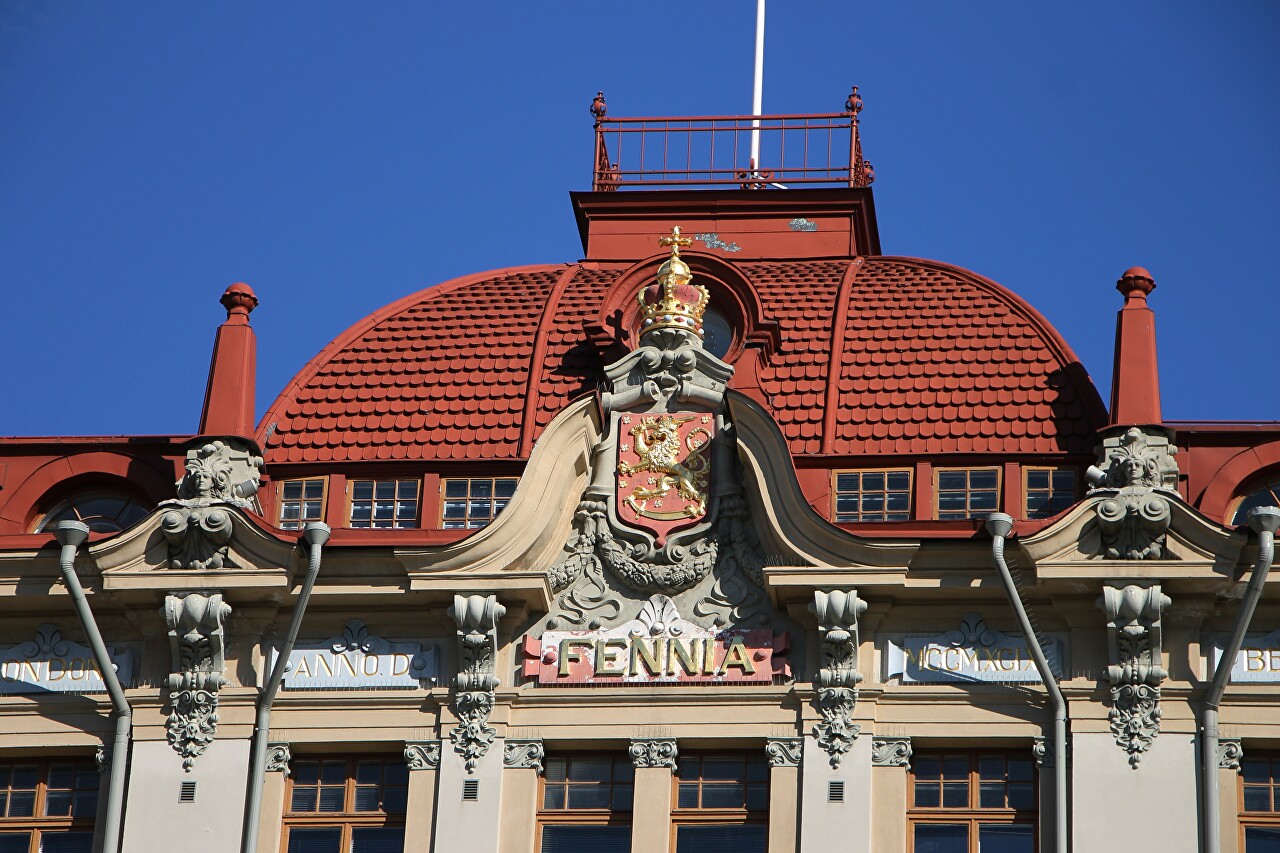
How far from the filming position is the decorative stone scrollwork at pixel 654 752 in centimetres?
→ 3881

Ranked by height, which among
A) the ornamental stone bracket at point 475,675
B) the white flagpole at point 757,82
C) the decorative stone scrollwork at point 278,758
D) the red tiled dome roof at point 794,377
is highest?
the white flagpole at point 757,82

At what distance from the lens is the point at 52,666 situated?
1583 inches

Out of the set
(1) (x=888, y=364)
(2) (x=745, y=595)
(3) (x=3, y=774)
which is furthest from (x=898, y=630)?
(3) (x=3, y=774)

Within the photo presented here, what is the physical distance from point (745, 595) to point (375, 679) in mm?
4742

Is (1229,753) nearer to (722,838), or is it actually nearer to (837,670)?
(837,670)

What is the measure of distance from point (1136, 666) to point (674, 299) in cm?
784

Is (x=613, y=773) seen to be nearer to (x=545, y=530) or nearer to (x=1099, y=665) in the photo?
(x=545, y=530)

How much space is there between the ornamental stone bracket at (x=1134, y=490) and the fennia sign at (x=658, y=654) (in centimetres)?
426

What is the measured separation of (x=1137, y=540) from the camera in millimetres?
38531

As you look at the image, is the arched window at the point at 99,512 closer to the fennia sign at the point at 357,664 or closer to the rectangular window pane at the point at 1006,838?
the fennia sign at the point at 357,664

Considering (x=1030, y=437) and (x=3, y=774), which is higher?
(x=1030, y=437)

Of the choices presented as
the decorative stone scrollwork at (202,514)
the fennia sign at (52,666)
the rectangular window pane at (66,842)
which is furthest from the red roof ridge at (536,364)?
the rectangular window pane at (66,842)

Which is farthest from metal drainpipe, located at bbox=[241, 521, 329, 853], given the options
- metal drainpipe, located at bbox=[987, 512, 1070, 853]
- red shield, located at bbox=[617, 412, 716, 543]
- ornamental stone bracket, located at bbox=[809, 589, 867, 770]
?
metal drainpipe, located at bbox=[987, 512, 1070, 853]

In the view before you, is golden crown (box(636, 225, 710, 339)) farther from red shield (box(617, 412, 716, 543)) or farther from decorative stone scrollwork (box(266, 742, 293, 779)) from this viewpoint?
decorative stone scrollwork (box(266, 742, 293, 779))
